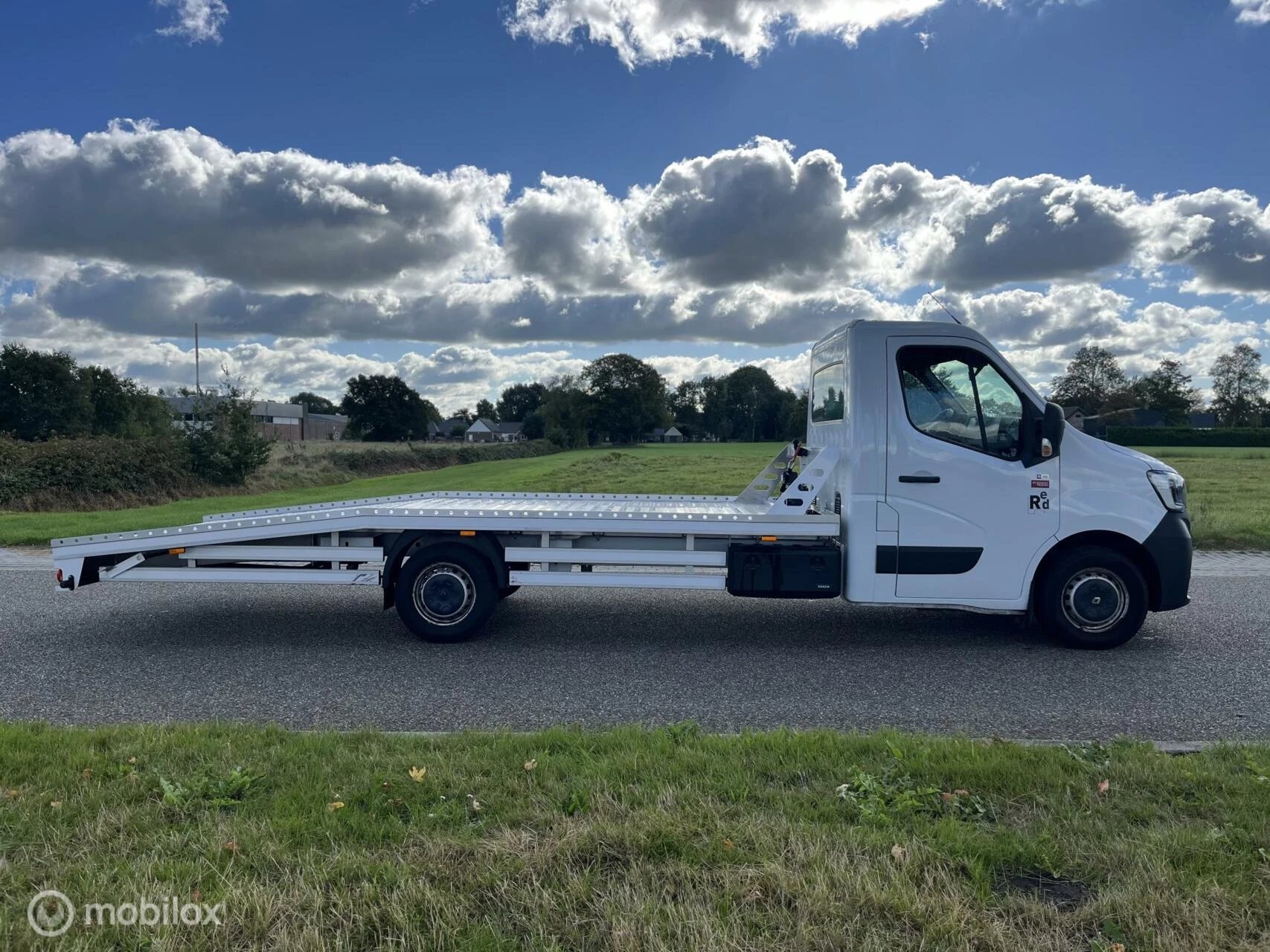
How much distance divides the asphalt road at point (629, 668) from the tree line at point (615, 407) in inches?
1924

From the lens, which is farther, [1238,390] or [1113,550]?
[1238,390]

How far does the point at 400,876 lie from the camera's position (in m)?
2.80

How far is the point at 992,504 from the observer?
6.18 m

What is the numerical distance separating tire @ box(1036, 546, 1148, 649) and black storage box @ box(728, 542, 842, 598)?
158cm

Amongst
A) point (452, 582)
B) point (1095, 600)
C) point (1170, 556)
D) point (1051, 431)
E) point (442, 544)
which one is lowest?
point (1095, 600)

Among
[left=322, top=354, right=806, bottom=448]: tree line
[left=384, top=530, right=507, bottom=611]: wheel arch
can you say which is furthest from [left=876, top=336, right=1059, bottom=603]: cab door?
[left=322, top=354, right=806, bottom=448]: tree line

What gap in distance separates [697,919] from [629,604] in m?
5.44

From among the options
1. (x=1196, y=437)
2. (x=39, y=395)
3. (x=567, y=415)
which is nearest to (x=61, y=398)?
(x=39, y=395)

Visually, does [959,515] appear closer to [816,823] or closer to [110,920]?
[816,823]

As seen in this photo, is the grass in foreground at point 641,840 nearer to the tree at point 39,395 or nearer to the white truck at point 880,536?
the white truck at point 880,536

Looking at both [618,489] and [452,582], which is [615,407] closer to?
[618,489]

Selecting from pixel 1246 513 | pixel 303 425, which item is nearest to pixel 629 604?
pixel 1246 513

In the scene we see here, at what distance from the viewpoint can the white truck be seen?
20.2ft

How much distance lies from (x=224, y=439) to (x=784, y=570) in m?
19.5
